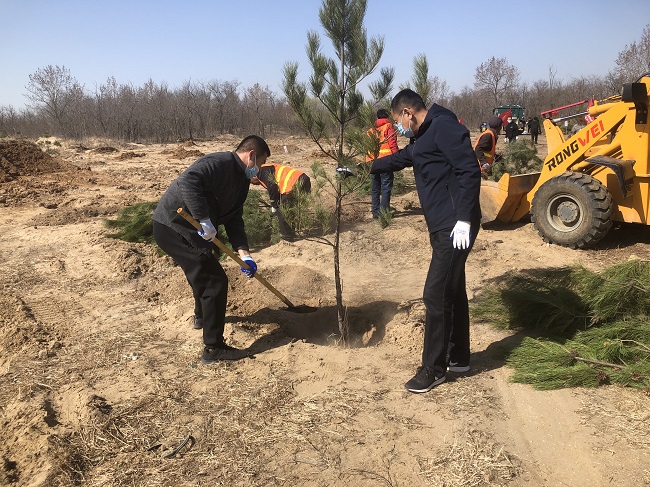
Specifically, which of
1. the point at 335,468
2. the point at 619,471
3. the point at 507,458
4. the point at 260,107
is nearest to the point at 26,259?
the point at 335,468

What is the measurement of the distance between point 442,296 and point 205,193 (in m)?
1.93

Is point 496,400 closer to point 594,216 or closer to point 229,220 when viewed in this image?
point 229,220

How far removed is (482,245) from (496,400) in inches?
157

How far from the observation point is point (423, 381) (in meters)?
3.44

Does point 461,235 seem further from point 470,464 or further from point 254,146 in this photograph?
point 254,146

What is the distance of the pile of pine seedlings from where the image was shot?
3418 mm

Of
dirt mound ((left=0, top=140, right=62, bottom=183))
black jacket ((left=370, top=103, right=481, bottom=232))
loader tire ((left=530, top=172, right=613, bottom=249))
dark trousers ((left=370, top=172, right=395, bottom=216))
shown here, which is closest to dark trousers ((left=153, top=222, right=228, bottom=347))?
black jacket ((left=370, top=103, right=481, bottom=232))

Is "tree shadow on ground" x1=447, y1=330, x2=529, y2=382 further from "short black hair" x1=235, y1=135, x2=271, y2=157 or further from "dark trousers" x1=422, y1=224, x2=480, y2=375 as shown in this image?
"short black hair" x1=235, y1=135, x2=271, y2=157

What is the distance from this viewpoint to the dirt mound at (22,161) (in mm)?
14969

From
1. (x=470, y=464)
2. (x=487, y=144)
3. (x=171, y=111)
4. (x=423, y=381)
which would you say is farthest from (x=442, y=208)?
(x=171, y=111)

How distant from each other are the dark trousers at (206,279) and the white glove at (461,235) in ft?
5.98

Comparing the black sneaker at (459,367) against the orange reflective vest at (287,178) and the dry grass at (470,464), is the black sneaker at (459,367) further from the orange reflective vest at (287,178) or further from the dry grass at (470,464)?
the orange reflective vest at (287,178)

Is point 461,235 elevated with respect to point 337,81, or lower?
lower

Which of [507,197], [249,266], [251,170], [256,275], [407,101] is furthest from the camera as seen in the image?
[507,197]
